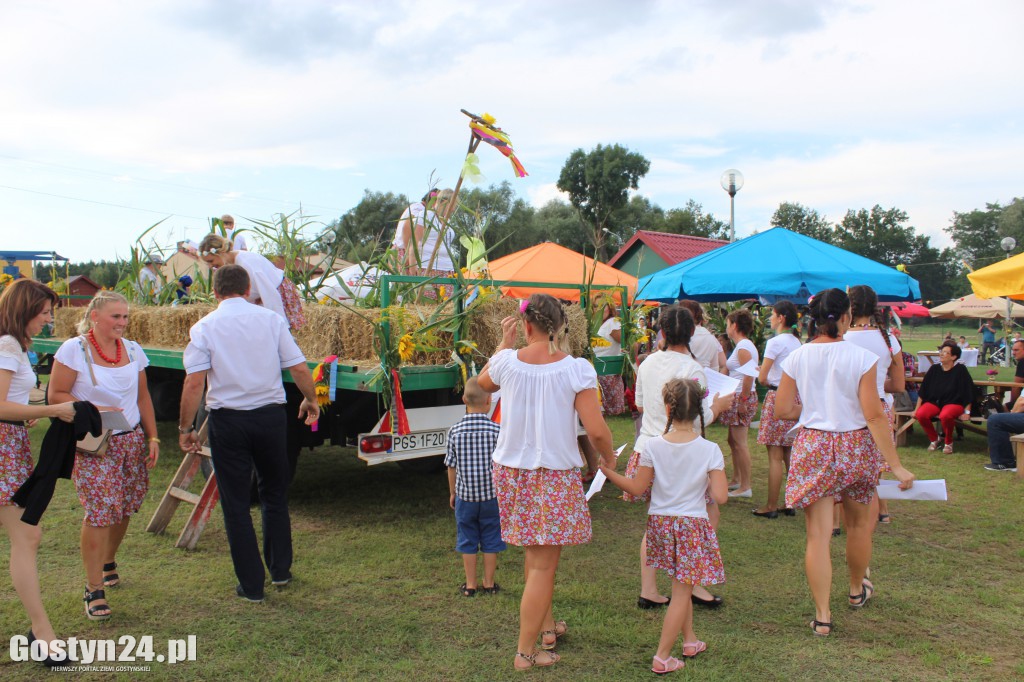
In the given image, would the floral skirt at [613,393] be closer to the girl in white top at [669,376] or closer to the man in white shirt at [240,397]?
the girl in white top at [669,376]

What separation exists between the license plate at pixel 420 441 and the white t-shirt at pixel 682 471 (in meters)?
1.98

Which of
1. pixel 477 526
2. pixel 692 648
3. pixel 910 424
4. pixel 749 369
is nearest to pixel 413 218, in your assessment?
pixel 477 526

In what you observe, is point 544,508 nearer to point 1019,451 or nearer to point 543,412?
point 543,412

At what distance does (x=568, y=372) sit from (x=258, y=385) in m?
1.72

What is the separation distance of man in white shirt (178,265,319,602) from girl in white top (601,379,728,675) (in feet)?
5.97

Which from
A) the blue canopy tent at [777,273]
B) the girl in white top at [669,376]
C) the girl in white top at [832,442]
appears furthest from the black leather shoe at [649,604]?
the blue canopy tent at [777,273]

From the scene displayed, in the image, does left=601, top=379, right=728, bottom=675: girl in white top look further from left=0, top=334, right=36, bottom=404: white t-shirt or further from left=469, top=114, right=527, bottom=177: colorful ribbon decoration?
left=469, top=114, right=527, bottom=177: colorful ribbon decoration

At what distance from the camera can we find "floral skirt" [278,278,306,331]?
539 centimetres

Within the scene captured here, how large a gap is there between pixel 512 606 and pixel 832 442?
1.80 metres

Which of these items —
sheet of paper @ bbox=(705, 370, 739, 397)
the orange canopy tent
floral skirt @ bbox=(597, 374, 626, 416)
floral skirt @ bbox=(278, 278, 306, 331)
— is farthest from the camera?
the orange canopy tent

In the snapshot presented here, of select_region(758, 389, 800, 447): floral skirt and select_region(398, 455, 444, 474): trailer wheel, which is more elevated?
select_region(758, 389, 800, 447): floral skirt

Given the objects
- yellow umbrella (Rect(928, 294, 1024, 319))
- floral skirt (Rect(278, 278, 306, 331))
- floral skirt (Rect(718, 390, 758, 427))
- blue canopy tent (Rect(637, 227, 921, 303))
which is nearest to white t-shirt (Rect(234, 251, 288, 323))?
floral skirt (Rect(278, 278, 306, 331))

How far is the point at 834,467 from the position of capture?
3668 mm

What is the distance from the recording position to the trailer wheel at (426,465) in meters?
6.78
